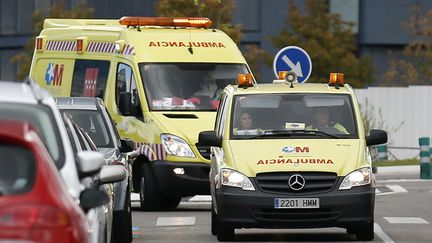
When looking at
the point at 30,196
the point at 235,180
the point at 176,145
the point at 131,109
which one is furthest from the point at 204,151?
the point at 30,196

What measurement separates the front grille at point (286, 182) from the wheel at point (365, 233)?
659 millimetres

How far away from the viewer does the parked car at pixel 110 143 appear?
48.9 ft

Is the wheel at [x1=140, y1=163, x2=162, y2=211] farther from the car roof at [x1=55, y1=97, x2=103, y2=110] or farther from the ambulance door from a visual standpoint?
the car roof at [x1=55, y1=97, x2=103, y2=110]

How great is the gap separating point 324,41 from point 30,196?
5150cm

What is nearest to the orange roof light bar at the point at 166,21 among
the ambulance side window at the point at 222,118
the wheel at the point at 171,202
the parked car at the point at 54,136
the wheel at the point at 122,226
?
the wheel at the point at 171,202

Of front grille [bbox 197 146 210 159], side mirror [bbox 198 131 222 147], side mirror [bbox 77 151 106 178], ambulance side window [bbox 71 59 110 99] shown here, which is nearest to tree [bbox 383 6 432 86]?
ambulance side window [bbox 71 59 110 99]

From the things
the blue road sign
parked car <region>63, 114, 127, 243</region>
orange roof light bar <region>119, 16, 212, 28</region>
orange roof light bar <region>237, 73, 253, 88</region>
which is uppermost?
parked car <region>63, 114, 127, 243</region>

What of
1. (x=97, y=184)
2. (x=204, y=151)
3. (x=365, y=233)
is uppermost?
(x=97, y=184)

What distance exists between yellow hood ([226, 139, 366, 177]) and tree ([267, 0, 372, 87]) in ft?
131

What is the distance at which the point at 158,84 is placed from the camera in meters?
22.8

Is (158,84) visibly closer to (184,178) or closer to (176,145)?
(176,145)

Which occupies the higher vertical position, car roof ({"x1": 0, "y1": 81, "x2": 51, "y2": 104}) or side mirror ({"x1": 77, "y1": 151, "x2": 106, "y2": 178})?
car roof ({"x1": 0, "y1": 81, "x2": 51, "y2": 104})

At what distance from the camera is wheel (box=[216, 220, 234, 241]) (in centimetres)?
1683

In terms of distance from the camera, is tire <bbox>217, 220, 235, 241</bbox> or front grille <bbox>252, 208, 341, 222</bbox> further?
tire <bbox>217, 220, 235, 241</bbox>
